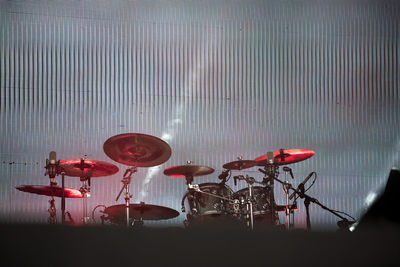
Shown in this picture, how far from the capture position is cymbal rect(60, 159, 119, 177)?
450 centimetres

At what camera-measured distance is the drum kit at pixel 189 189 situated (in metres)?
4.34

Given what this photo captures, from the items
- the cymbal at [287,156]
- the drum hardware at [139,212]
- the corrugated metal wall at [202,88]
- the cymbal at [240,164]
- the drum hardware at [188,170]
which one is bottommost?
the drum hardware at [139,212]

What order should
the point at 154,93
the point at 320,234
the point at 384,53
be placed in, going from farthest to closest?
the point at 384,53 → the point at 154,93 → the point at 320,234

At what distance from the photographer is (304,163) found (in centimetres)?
596

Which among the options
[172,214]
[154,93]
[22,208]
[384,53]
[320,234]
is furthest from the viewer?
[384,53]

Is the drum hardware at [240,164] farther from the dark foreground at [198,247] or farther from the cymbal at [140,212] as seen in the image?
the dark foreground at [198,247]

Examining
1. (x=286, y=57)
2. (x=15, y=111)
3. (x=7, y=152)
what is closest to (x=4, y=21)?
(x=15, y=111)

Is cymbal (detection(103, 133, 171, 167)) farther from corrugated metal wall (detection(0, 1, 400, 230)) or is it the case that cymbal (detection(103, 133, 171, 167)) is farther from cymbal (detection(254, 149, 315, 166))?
corrugated metal wall (detection(0, 1, 400, 230))

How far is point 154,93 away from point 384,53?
10.1 ft

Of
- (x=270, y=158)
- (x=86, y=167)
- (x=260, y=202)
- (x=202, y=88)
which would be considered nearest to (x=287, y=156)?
(x=270, y=158)

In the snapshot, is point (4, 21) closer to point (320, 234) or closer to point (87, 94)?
point (87, 94)

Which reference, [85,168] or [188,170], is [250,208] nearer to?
[188,170]

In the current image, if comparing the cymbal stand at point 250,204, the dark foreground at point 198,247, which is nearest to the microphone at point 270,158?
the cymbal stand at point 250,204

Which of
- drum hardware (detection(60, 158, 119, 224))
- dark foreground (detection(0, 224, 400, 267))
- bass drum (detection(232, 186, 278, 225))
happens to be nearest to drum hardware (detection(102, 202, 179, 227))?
drum hardware (detection(60, 158, 119, 224))
